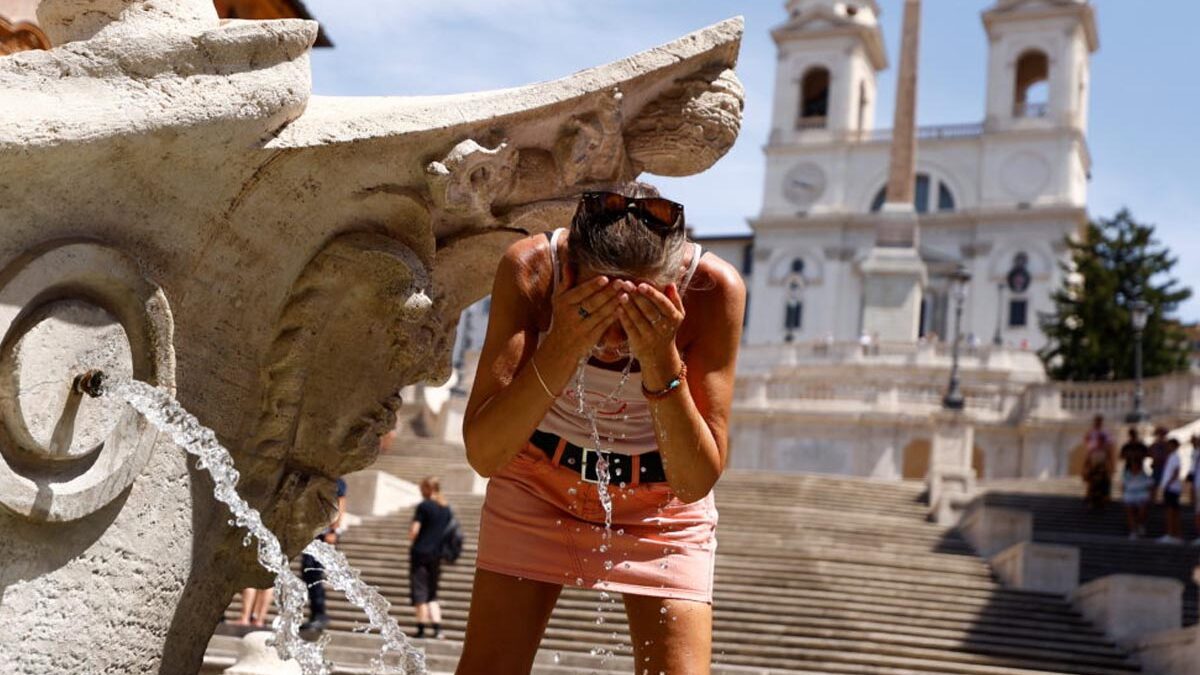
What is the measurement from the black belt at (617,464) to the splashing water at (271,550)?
0.78 m

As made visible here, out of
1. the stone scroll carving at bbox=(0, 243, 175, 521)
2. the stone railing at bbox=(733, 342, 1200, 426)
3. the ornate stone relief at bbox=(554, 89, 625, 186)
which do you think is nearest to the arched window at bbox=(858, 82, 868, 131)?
the stone railing at bbox=(733, 342, 1200, 426)

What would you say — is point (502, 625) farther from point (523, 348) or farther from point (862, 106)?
point (862, 106)

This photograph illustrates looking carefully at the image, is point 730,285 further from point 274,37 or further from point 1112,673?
point 1112,673

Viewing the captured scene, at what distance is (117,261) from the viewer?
3.41 metres

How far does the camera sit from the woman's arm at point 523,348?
3.18 meters

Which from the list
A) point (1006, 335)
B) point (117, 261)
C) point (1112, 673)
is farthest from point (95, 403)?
point (1006, 335)

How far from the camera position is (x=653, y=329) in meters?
3.17

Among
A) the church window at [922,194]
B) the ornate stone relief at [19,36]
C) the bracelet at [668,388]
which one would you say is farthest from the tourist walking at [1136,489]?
the church window at [922,194]

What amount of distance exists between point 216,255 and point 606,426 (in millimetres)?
1007

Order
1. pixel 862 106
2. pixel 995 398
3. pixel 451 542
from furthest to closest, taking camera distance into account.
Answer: pixel 862 106 → pixel 995 398 → pixel 451 542

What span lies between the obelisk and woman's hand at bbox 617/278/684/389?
5826 centimetres

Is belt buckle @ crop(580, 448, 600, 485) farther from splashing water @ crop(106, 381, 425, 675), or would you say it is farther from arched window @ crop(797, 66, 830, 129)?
arched window @ crop(797, 66, 830, 129)

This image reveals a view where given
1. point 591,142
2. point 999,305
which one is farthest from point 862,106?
point 591,142

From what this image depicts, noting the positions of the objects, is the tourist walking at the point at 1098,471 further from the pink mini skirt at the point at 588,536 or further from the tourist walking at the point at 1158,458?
the pink mini skirt at the point at 588,536
